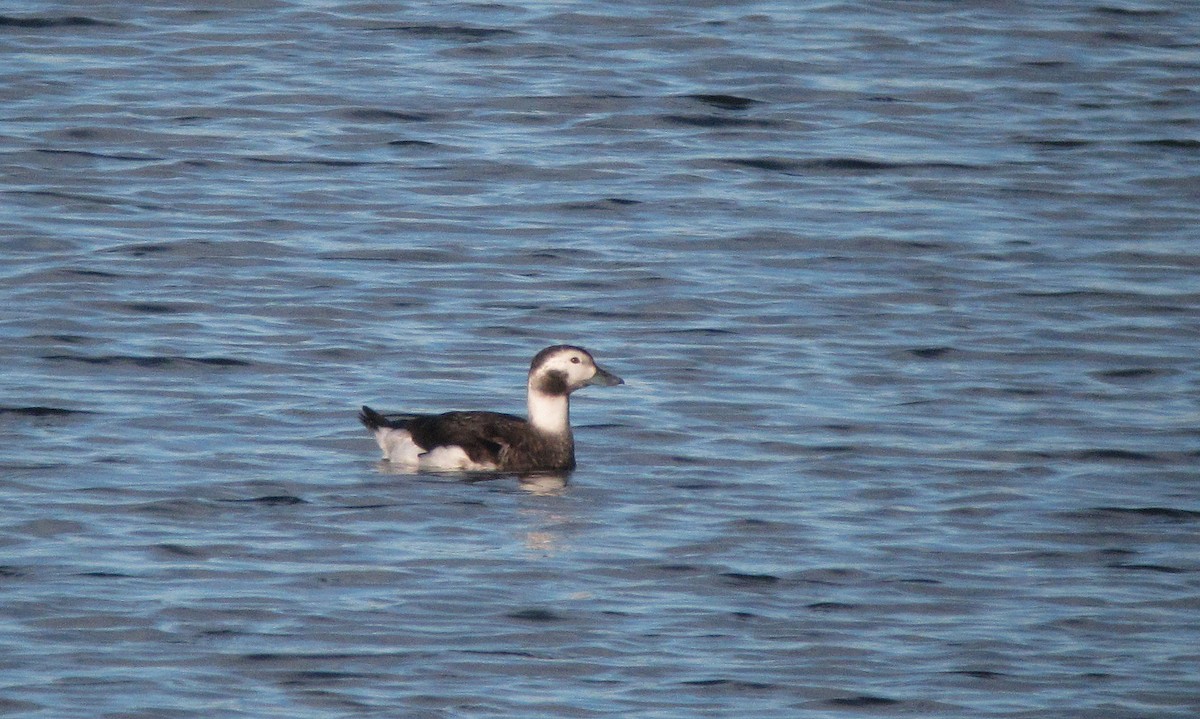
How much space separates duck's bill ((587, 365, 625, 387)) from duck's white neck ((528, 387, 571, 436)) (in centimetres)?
27

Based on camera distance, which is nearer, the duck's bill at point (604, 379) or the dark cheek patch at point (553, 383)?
the dark cheek patch at point (553, 383)

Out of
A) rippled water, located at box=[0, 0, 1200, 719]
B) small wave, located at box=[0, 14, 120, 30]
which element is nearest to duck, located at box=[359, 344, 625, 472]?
rippled water, located at box=[0, 0, 1200, 719]

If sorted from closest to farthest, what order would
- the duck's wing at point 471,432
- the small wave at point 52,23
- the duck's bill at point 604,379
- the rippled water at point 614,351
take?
Result: 1. the rippled water at point 614,351
2. the duck's wing at point 471,432
3. the duck's bill at point 604,379
4. the small wave at point 52,23

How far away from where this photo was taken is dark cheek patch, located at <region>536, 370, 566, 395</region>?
12367 mm

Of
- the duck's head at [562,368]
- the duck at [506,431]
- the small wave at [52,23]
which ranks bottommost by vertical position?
the duck at [506,431]

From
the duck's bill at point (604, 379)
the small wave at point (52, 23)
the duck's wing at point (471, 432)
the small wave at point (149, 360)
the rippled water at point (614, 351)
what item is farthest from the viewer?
the small wave at point (52, 23)

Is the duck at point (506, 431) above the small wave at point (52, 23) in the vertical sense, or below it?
below

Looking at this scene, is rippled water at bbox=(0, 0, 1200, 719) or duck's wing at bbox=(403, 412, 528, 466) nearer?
rippled water at bbox=(0, 0, 1200, 719)

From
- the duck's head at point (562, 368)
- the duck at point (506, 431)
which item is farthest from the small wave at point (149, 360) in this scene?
the duck's head at point (562, 368)

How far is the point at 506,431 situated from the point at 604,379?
742 millimetres

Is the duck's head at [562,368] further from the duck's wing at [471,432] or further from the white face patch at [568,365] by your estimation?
the duck's wing at [471,432]

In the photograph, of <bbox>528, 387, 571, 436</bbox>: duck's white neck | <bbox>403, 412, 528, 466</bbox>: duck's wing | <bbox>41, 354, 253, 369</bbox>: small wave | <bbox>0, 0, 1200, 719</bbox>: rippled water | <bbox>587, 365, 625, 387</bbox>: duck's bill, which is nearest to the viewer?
<bbox>0, 0, 1200, 719</bbox>: rippled water

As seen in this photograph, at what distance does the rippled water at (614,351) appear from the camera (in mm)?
9023

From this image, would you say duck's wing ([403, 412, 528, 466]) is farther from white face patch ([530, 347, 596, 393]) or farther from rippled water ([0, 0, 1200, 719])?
white face patch ([530, 347, 596, 393])
